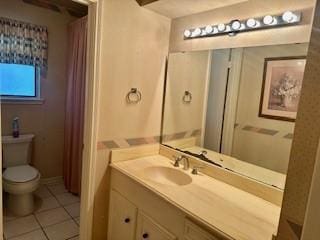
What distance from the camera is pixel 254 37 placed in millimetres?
1503

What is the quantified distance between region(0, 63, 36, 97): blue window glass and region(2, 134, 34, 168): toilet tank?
53 cm

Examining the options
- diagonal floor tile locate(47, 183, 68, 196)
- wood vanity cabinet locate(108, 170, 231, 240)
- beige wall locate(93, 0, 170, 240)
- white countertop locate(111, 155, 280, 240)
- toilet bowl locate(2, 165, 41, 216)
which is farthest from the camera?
diagonal floor tile locate(47, 183, 68, 196)

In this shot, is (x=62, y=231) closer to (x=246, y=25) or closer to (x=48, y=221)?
(x=48, y=221)

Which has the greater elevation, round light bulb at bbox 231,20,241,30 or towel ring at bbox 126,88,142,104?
round light bulb at bbox 231,20,241,30

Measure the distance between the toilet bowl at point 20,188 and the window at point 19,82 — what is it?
0.88m

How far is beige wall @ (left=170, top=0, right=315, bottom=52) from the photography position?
1.30 metres

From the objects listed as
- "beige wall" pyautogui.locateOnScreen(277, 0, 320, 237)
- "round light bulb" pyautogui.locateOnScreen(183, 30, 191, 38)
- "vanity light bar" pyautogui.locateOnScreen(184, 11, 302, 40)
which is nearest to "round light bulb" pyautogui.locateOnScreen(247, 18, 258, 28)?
"vanity light bar" pyautogui.locateOnScreen(184, 11, 302, 40)

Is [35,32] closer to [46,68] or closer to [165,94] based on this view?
[46,68]

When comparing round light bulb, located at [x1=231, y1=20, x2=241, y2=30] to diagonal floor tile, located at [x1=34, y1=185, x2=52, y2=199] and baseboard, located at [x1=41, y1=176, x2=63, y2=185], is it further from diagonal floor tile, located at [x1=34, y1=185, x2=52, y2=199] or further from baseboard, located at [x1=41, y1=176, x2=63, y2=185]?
baseboard, located at [x1=41, y1=176, x2=63, y2=185]

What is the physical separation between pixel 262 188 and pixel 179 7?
1403 millimetres

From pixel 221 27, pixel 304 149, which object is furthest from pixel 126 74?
pixel 304 149

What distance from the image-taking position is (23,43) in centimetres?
253

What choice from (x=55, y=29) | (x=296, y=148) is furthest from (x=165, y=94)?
(x=55, y=29)

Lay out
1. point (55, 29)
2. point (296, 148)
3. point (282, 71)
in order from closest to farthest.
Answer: point (296, 148), point (282, 71), point (55, 29)
